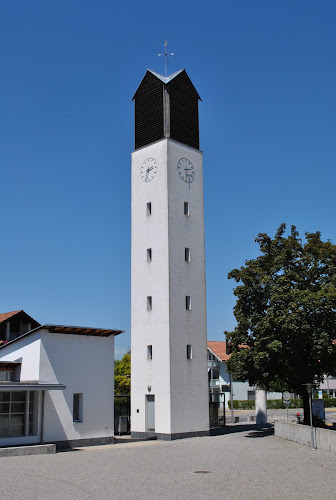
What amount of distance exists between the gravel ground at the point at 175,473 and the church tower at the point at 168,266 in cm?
472

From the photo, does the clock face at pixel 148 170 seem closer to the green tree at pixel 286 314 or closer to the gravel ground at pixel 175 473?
the green tree at pixel 286 314

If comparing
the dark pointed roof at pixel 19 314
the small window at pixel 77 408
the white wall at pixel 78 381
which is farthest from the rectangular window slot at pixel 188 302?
the dark pointed roof at pixel 19 314

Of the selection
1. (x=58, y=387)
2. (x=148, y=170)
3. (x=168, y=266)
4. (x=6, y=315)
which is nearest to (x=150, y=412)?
(x=58, y=387)

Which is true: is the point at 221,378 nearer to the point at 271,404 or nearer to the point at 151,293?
the point at 271,404

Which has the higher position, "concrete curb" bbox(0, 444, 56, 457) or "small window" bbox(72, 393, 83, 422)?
"small window" bbox(72, 393, 83, 422)

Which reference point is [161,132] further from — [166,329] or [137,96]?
[166,329]

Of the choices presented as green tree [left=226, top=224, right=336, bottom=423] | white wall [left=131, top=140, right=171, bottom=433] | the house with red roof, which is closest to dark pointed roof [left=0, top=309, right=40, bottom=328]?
white wall [left=131, top=140, right=171, bottom=433]

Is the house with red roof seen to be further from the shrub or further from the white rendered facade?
the white rendered facade

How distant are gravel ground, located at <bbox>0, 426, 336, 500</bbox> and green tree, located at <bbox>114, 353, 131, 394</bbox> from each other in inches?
1504

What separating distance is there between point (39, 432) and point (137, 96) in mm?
23062

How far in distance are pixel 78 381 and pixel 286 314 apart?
11915 millimetres

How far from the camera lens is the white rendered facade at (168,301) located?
33.6 m

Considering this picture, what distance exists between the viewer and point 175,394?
33281 millimetres

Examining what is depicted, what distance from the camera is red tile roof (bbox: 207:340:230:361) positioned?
76.4 meters
